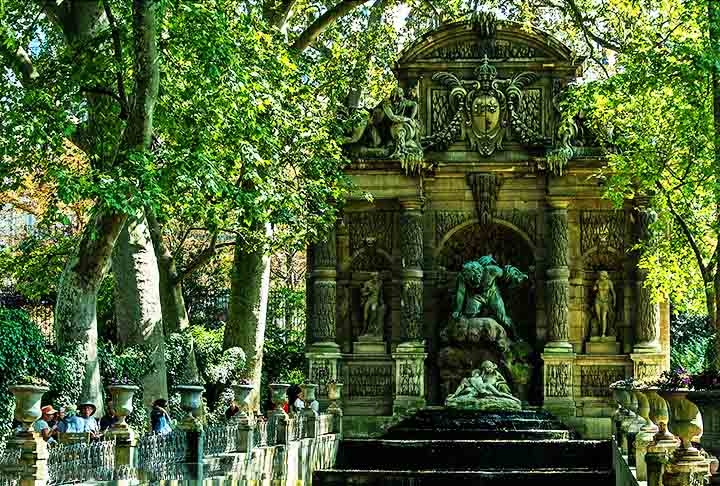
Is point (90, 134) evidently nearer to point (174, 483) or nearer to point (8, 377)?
point (8, 377)

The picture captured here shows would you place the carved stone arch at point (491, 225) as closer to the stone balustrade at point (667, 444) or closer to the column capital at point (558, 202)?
the column capital at point (558, 202)

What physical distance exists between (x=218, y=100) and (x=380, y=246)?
1029cm

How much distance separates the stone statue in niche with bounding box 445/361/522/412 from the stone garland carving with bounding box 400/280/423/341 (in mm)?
1559

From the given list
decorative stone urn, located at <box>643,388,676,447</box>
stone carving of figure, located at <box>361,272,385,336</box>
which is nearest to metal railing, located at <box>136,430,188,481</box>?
decorative stone urn, located at <box>643,388,676,447</box>

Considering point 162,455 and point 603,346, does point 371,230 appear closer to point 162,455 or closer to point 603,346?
point 603,346

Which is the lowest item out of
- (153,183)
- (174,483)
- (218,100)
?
(174,483)

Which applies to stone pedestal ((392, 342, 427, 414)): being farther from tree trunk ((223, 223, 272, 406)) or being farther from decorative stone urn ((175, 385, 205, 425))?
decorative stone urn ((175, 385, 205, 425))

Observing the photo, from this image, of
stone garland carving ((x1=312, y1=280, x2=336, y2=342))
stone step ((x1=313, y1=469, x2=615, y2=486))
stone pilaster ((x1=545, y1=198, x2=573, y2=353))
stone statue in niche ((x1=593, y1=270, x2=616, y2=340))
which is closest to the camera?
stone step ((x1=313, y1=469, x2=615, y2=486))

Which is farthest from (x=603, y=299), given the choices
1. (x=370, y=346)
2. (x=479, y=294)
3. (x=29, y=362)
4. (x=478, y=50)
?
(x=29, y=362)

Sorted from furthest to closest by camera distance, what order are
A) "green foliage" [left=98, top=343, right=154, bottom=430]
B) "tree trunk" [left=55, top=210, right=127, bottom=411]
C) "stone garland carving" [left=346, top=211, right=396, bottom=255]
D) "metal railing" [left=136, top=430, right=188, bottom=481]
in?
"stone garland carving" [left=346, top=211, right=396, bottom=255]
"green foliage" [left=98, top=343, right=154, bottom=430]
"tree trunk" [left=55, top=210, right=127, bottom=411]
"metal railing" [left=136, top=430, right=188, bottom=481]

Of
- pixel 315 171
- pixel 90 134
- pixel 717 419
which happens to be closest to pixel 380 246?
pixel 315 171

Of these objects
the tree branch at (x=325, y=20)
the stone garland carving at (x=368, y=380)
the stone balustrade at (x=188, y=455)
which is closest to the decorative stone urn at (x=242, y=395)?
the stone balustrade at (x=188, y=455)

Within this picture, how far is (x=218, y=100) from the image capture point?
68.5ft

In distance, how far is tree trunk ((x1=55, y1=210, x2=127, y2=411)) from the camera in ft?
67.6
